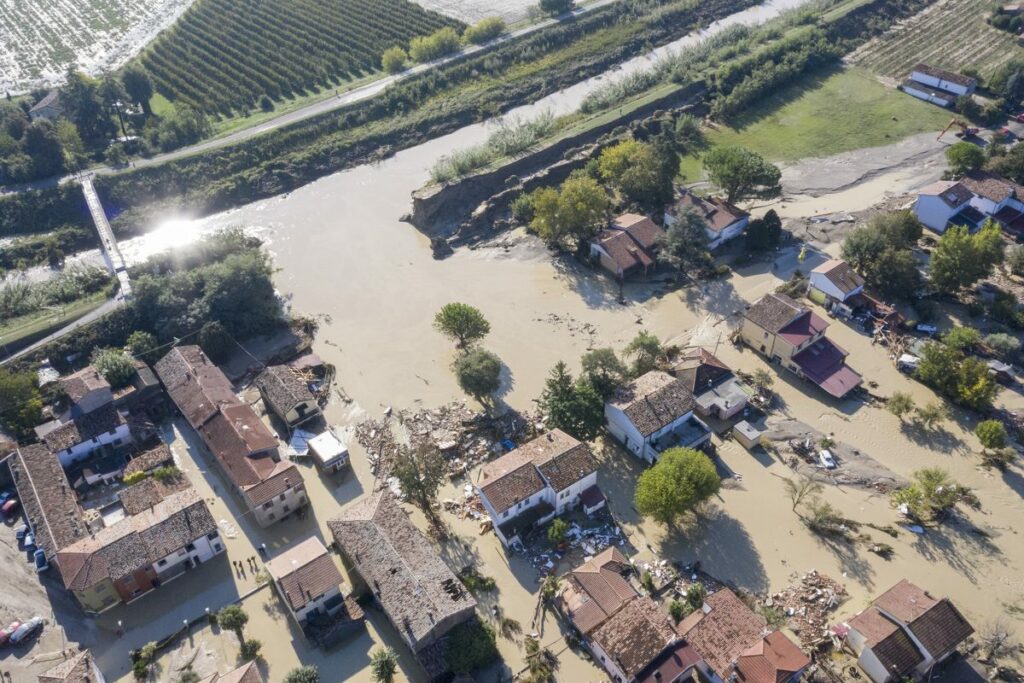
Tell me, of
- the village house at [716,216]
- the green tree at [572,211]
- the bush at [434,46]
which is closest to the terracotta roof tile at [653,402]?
the green tree at [572,211]

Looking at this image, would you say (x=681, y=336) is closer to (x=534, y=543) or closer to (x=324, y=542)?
(x=534, y=543)

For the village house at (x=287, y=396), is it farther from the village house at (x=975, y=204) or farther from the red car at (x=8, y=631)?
the village house at (x=975, y=204)

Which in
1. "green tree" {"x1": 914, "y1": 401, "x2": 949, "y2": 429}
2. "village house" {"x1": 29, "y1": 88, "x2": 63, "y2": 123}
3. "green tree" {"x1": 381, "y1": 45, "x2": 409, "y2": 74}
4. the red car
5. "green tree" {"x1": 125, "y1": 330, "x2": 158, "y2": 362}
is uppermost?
"village house" {"x1": 29, "y1": 88, "x2": 63, "y2": 123}

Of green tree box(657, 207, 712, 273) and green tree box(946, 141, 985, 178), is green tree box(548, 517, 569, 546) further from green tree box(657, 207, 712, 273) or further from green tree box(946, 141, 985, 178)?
green tree box(946, 141, 985, 178)

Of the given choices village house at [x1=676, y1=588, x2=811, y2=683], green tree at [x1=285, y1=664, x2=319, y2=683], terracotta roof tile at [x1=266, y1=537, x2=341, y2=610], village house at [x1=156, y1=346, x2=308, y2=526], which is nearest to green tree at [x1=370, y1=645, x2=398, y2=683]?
green tree at [x1=285, y1=664, x2=319, y2=683]

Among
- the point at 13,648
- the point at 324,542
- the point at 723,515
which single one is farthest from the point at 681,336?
the point at 13,648
